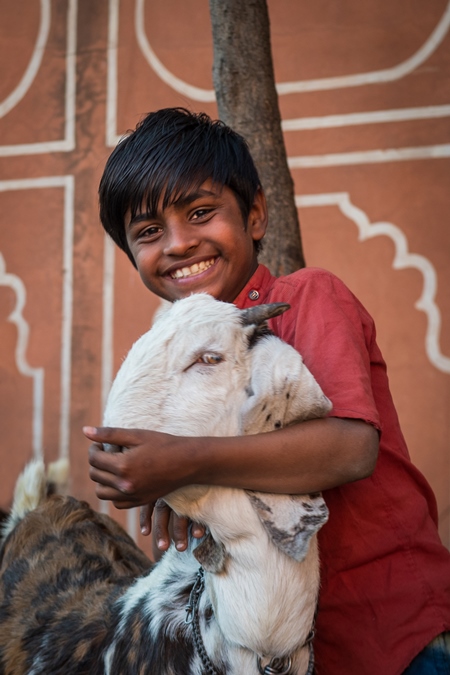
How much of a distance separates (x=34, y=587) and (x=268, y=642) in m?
0.99

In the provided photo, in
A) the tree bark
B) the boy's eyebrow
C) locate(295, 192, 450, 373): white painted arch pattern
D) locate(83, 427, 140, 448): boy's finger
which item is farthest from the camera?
locate(295, 192, 450, 373): white painted arch pattern

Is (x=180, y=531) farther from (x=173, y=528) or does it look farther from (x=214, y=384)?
(x=214, y=384)

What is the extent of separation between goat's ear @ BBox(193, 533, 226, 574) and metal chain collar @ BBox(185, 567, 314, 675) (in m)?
0.15

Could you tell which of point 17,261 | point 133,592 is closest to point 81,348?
point 17,261

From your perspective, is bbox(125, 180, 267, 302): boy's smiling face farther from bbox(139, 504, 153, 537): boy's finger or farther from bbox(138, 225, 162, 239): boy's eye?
bbox(139, 504, 153, 537): boy's finger

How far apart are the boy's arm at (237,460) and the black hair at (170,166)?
0.64 meters

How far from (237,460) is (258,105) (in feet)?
5.93

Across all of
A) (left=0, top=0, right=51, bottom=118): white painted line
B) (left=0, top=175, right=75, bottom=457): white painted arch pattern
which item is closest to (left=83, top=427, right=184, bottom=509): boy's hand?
(left=0, top=175, right=75, bottom=457): white painted arch pattern

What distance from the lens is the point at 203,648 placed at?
1.49m

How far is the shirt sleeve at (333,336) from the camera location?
4.73 feet

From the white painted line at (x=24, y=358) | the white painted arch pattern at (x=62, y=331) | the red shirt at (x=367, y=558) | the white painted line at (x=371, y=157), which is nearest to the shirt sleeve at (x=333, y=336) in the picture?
the red shirt at (x=367, y=558)

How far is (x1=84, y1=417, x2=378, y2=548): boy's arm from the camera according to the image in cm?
124

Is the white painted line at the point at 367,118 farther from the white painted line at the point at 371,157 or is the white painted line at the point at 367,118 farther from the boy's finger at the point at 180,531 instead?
the boy's finger at the point at 180,531

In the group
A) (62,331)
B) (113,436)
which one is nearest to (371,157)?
(62,331)
